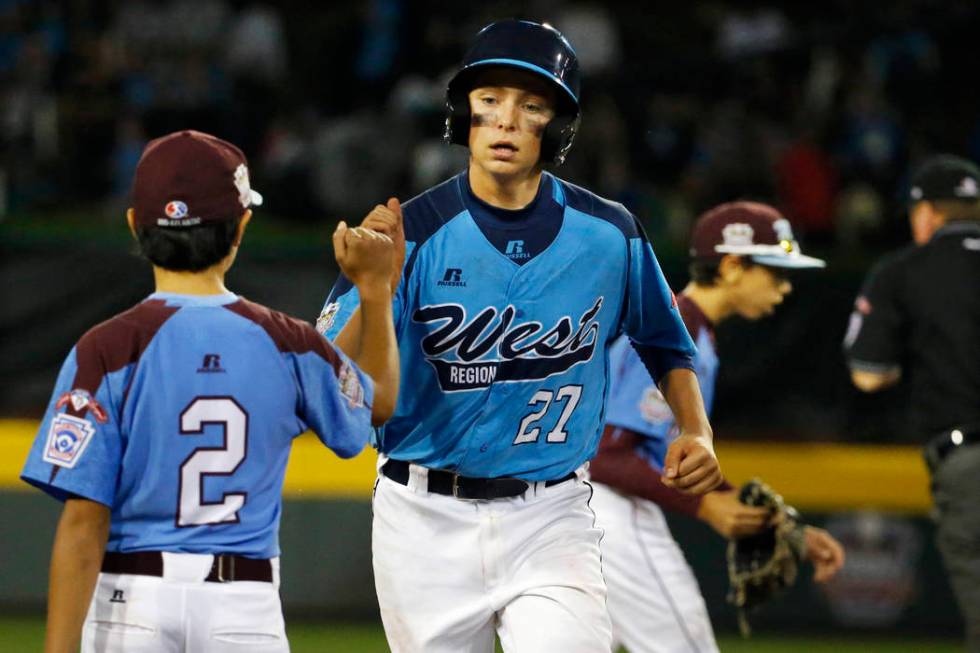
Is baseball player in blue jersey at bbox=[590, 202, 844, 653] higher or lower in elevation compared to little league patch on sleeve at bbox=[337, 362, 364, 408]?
lower

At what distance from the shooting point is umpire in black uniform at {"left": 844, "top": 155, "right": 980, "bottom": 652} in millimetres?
5992

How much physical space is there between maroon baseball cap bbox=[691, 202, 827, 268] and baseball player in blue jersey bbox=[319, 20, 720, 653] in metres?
1.64

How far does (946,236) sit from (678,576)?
6.96 ft

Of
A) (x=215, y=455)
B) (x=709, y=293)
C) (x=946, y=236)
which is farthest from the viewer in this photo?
(x=946, y=236)

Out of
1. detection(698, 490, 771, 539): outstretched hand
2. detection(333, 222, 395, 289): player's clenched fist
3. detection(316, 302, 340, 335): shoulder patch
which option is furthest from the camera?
detection(698, 490, 771, 539): outstretched hand

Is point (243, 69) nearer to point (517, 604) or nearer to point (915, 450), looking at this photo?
point (915, 450)

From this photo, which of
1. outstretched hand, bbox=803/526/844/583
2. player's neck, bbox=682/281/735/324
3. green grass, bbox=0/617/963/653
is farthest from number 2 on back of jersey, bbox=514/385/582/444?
green grass, bbox=0/617/963/653

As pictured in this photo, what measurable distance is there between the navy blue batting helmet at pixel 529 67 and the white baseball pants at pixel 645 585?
63.9 inches

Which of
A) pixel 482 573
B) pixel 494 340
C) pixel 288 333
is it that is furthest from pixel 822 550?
pixel 288 333

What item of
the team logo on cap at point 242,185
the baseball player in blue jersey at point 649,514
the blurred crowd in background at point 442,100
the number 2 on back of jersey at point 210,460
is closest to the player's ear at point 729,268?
the baseball player in blue jersey at point 649,514

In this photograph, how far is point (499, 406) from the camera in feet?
13.5

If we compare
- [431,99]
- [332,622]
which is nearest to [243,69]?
[431,99]

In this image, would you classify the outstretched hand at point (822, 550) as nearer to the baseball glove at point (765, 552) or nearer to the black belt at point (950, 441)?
the baseball glove at point (765, 552)

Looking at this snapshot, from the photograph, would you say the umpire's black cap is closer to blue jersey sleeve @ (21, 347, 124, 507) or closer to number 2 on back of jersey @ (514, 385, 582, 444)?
number 2 on back of jersey @ (514, 385, 582, 444)
